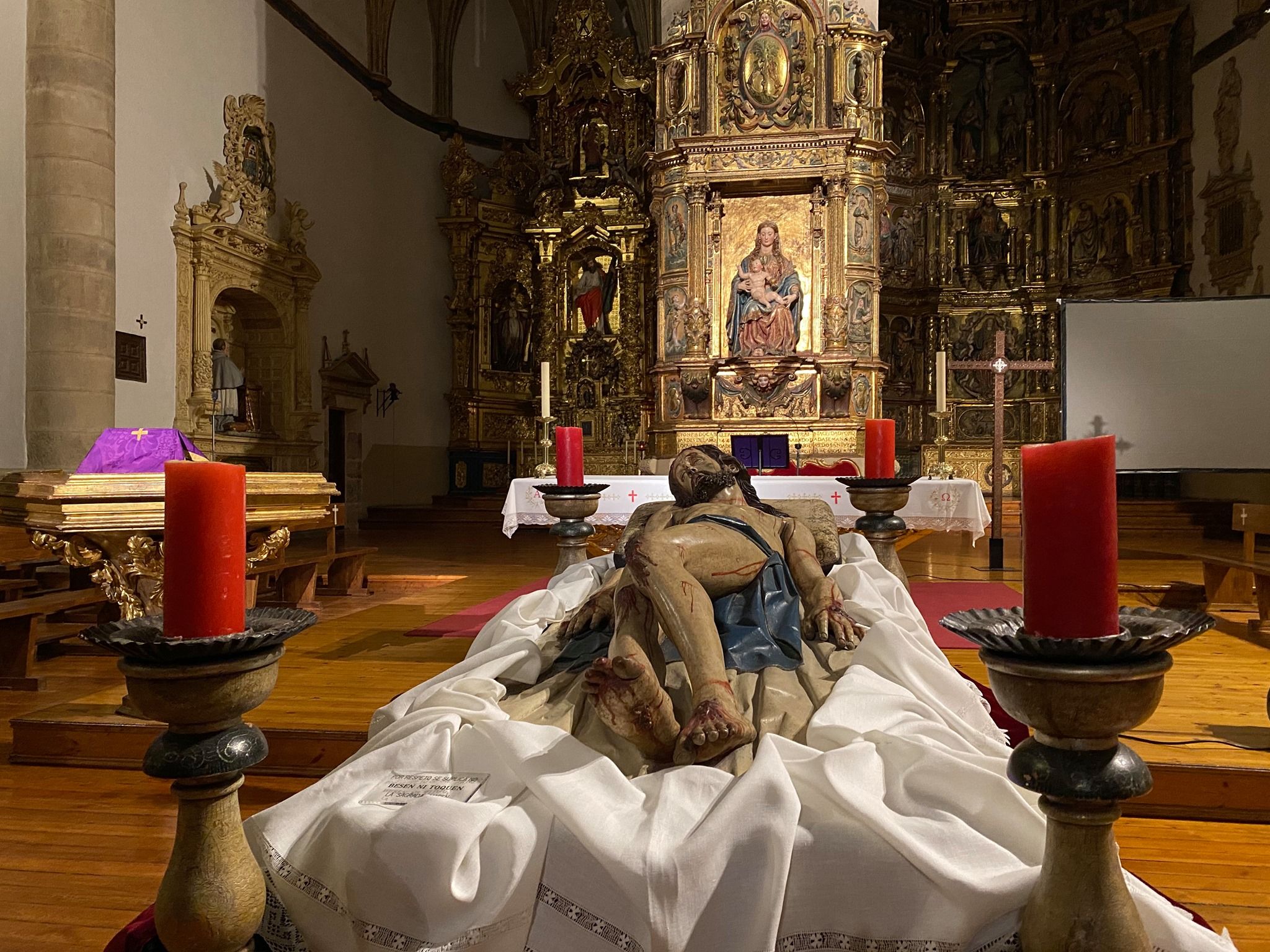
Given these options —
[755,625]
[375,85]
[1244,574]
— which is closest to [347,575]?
[755,625]

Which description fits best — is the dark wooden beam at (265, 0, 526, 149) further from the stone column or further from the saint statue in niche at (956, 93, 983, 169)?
the saint statue in niche at (956, 93, 983, 169)

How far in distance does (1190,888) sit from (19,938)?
2.84 metres

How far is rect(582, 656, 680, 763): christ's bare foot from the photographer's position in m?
1.72

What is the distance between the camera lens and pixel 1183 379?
19.0 feet

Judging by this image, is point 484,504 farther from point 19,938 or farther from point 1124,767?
point 1124,767

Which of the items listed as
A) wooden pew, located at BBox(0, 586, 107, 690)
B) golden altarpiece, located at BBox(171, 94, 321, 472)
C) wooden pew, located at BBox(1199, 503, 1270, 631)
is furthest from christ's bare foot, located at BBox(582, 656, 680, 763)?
golden altarpiece, located at BBox(171, 94, 321, 472)

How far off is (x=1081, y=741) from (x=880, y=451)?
6.60ft

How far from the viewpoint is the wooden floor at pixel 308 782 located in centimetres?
222

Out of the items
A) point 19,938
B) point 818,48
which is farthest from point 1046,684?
point 818,48

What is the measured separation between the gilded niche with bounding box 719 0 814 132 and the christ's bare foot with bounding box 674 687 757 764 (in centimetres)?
1092

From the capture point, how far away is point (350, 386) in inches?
542

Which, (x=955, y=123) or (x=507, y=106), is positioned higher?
(x=507, y=106)

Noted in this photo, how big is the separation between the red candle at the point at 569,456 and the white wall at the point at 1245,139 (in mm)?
11062

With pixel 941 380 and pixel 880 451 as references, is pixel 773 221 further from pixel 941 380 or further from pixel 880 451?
pixel 880 451
